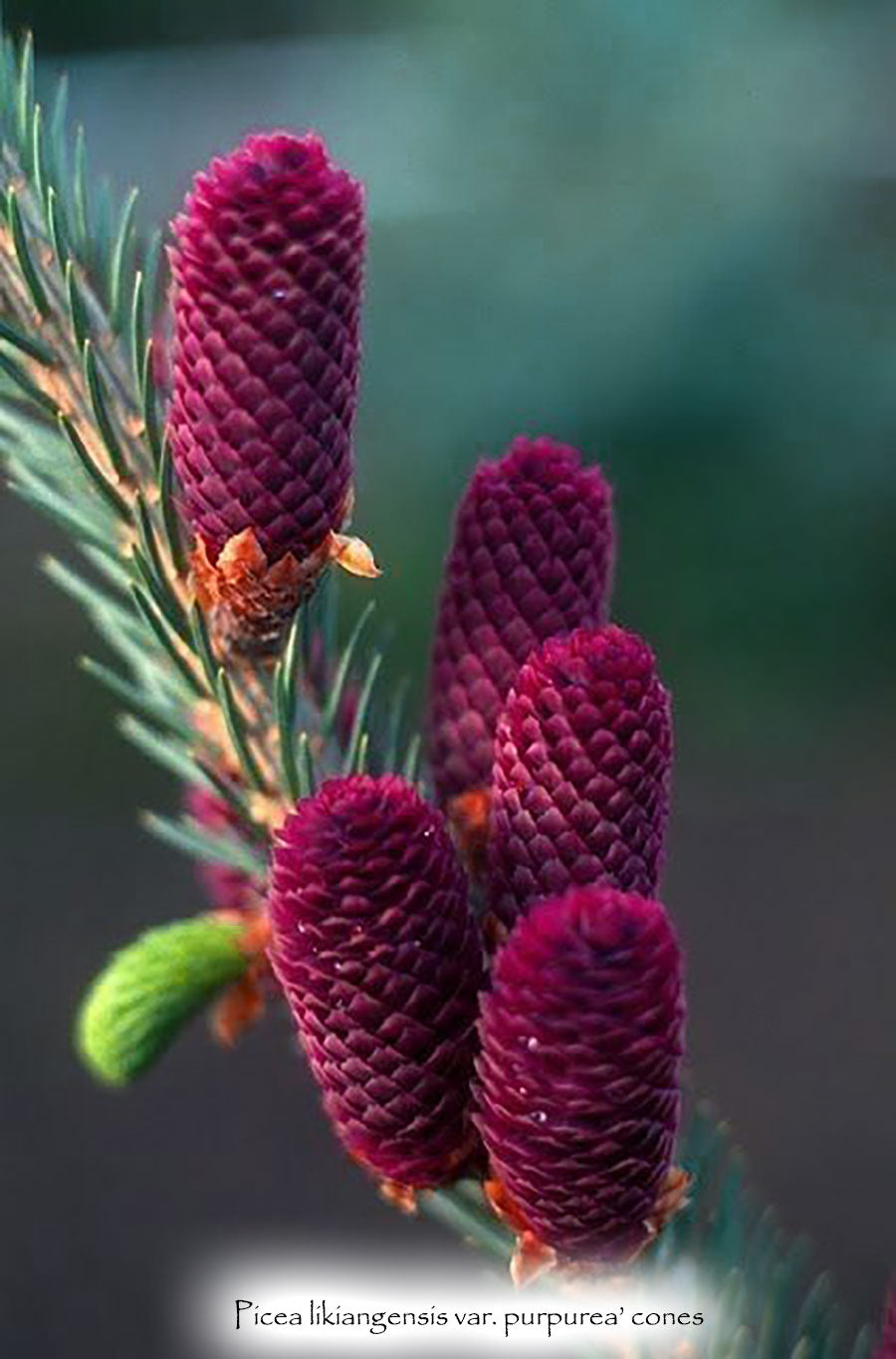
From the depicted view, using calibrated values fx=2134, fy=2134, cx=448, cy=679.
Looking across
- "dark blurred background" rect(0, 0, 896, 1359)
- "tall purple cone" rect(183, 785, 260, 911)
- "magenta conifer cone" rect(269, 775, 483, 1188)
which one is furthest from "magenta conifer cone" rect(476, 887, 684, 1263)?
"dark blurred background" rect(0, 0, 896, 1359)

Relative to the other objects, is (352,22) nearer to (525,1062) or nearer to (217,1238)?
(217,1238)

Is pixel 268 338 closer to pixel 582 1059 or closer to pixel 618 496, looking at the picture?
pixel 582 1059

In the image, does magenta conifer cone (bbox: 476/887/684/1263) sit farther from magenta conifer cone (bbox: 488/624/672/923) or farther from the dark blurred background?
the dark blurred background

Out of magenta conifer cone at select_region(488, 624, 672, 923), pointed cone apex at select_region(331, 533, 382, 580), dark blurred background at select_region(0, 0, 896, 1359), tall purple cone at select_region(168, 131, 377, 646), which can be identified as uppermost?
tall purple cone at select_region(168, 131, 377, 646)

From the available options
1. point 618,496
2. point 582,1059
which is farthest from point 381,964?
point 618,496

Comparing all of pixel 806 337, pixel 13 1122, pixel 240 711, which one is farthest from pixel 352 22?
pixel 240 711

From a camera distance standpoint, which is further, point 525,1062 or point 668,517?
point 668,517

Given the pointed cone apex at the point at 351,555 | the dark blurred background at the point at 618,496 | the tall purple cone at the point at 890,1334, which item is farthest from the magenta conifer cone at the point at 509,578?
the dark blurred background at the point at 618,496
